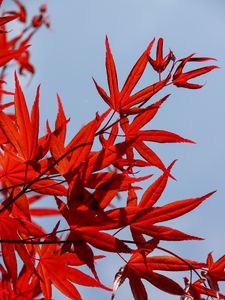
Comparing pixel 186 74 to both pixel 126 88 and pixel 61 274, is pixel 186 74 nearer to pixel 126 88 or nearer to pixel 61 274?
pixel 126 88

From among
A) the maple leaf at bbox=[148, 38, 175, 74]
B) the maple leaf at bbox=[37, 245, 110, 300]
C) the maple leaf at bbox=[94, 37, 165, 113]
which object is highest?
the maple leaf at bbox=[148, 38, 175, 74]

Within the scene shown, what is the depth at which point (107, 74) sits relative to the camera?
0.96 m

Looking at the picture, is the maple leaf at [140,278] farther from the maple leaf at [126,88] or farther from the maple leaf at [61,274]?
Answer: the maple leaf at [126,88]

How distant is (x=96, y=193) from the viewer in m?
0.88

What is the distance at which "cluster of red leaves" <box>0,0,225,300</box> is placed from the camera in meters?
0.84

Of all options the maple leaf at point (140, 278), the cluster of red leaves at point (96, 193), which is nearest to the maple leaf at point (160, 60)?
the cluster of red leaves at point (96, 193)

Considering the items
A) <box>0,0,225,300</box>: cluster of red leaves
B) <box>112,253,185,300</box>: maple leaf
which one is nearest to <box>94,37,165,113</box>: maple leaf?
<box>0,0,225,300</box>: cluster of red leaves

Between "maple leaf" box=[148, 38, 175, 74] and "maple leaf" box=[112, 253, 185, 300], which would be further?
"maple leaf" box=[148, 38, 175, 74]

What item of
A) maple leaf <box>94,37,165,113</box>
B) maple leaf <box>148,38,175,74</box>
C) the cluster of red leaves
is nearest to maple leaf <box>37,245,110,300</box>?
the cluster of red leaves

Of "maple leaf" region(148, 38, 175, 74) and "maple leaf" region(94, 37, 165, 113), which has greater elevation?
"maple leaf" region(148, 38, 175, 74)

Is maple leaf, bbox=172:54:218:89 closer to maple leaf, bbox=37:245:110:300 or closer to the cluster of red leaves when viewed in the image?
the cluster of red leaves

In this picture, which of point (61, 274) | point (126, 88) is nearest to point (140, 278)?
point (61, 274)

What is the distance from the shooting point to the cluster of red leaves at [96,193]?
2.77ft

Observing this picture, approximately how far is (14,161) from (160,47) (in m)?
0.38
